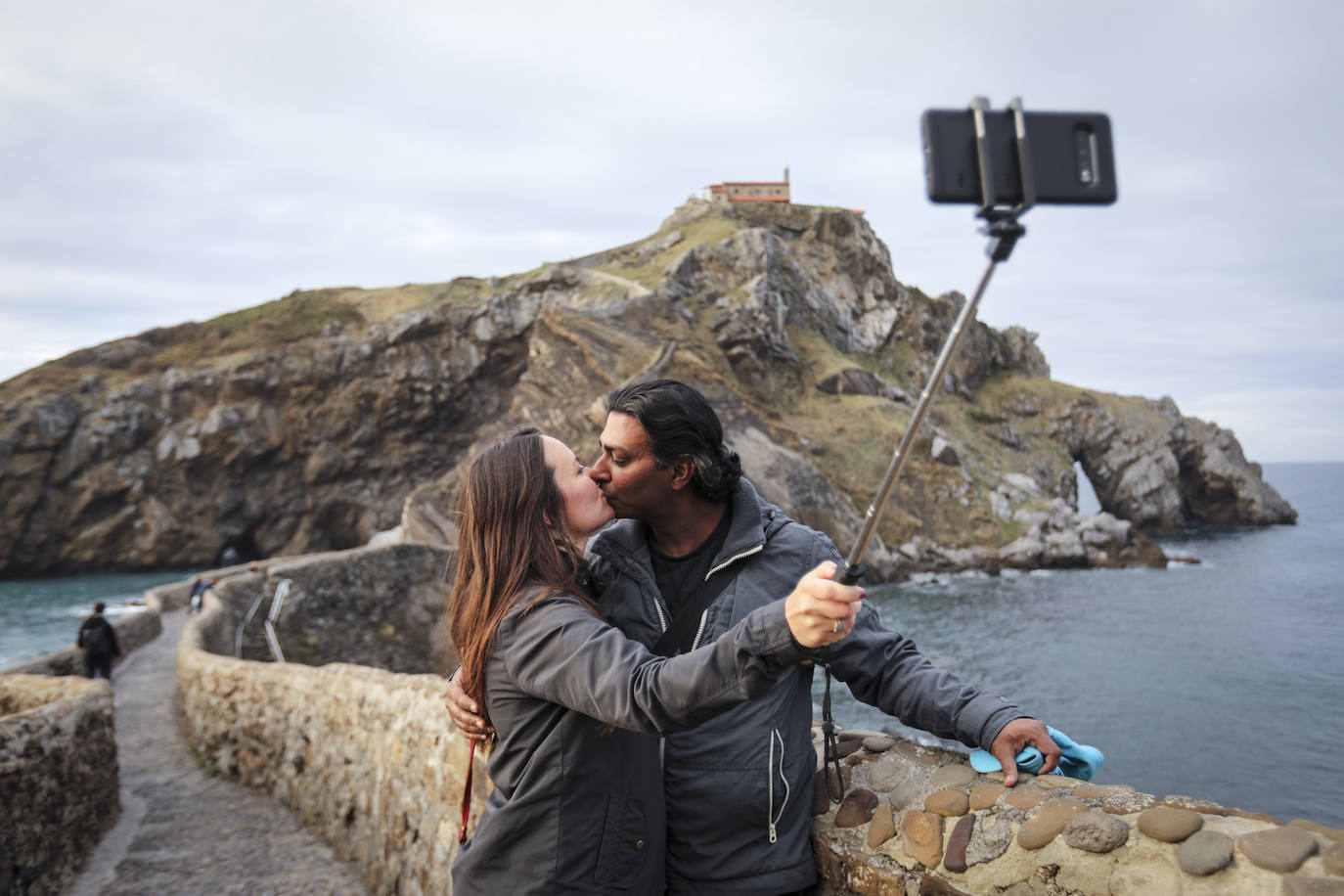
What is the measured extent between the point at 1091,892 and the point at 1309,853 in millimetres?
560

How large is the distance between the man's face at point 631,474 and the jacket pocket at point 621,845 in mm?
910

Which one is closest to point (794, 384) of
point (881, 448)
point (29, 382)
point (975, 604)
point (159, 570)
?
point (881, 448)

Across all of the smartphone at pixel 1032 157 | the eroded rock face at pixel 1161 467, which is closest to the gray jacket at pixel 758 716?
the smartphone at pixel 1032 157

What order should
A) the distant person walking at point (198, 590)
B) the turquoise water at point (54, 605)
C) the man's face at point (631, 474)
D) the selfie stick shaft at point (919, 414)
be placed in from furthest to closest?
1. the turquoise water at point (54, 605)
2. the distant person walking at point (198, 590)
3. the man's face at point (631, 474)
4. the selfie stick shaft at point (919, 414)

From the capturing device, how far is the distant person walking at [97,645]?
1561 cm

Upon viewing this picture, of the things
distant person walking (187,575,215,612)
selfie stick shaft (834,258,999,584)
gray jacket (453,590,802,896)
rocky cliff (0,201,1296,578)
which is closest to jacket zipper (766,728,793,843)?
gray jacket (453,590,802,896)

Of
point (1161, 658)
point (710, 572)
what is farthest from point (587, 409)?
point (710, 572)

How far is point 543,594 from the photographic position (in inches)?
90.2

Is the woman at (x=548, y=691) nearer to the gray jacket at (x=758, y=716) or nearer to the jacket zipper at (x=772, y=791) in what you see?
the gray jacket at (x=758, y=716)

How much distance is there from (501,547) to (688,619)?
0.62m

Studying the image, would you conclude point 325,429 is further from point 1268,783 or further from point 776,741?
point 776,741

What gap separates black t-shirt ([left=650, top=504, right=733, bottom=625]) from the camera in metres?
2.84

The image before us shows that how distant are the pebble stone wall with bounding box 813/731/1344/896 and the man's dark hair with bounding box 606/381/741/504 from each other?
1.20 m

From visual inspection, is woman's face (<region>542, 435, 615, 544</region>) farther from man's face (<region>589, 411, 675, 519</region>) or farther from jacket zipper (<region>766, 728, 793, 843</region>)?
jacket zipper (<region>766, 728, 793, 843</region>)
